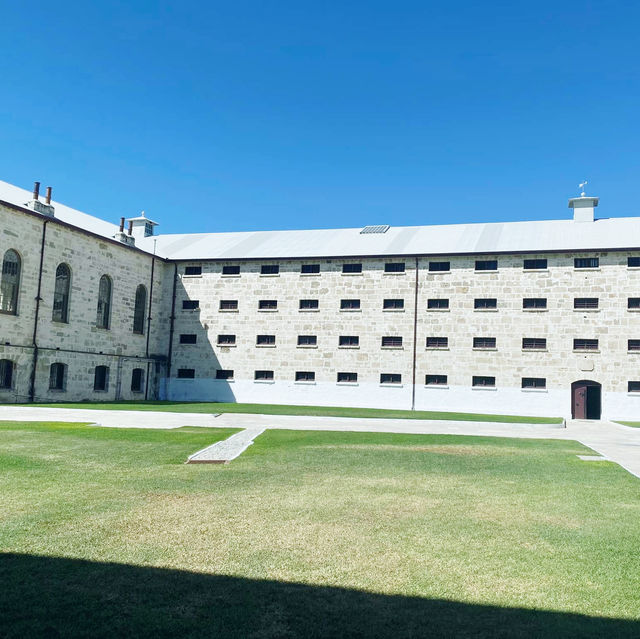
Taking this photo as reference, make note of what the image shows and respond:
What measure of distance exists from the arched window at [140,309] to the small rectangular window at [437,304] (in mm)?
18406

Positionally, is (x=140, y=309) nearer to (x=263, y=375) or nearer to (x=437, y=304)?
(x=263, y=375)

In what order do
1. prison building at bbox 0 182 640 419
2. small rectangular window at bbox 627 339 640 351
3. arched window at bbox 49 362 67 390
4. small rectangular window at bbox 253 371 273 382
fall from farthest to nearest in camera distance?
1. small rectangular window at bbox 253 371 273 382
2. small rectangular window at bbox 627 339 640 351
3. prison building at bbox 0 182 640 419
4. arched window at bbox 49 362 67 390

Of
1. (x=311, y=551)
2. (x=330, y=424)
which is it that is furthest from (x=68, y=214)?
(x=311, y=551)

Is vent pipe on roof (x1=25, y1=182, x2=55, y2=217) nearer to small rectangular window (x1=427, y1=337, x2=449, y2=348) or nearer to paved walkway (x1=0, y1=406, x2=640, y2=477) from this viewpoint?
paved walkway (x1=0, y1=406, x2=640, y2=477)

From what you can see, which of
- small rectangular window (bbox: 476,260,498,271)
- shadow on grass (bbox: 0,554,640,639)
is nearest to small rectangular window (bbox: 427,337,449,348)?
small rectangular window (bbox: 476,260,498,271)

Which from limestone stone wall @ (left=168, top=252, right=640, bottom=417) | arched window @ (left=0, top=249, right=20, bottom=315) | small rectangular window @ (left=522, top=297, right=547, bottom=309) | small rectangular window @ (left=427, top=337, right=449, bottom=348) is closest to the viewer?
arched window @ (left=0, top=249, right=20, bottom=315)

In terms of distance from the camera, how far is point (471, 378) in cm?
3597

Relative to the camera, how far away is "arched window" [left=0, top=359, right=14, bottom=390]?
29641 millimetres

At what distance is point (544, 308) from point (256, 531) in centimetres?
3234

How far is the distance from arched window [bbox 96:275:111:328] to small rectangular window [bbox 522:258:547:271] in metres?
24.8

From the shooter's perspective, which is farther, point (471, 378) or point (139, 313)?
point (139, 313)

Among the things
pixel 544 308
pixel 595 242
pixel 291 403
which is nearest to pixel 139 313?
pixel 291 403

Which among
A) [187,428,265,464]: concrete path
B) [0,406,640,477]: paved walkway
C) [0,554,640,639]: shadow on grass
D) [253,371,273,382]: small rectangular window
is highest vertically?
[253,371,273,382]: small rectangular window

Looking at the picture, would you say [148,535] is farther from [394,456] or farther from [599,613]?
[394,456]
